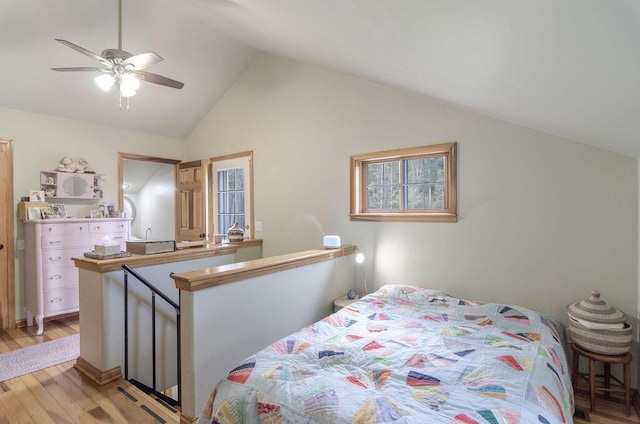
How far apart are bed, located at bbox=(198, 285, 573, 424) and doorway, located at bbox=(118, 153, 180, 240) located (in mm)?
4967

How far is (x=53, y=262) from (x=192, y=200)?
1.94 metres

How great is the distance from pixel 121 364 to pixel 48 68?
3234mm

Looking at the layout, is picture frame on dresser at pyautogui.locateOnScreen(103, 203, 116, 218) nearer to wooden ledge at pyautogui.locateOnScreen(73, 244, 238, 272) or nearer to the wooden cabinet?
the wooden cabinet

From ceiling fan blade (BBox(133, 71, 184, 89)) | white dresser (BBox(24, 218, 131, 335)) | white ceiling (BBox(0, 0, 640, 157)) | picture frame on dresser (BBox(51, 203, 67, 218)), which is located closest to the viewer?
white ceiling (BBox(0, 0, 640, 157))

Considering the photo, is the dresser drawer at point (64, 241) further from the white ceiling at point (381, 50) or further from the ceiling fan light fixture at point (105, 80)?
the ceiling fan light fixture at point (105, 80)

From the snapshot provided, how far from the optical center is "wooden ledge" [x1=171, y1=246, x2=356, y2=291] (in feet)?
6.23

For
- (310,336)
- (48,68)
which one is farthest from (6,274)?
(310,336)

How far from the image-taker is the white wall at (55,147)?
12.5ft

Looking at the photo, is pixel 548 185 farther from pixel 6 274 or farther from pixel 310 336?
pixel 6 274

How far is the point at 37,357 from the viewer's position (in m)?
2.97


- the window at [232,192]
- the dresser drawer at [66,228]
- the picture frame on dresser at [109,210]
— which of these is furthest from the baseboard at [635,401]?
the picture frame on dresser at [109,210]

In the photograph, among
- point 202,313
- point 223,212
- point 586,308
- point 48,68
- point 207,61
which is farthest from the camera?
point 223,212

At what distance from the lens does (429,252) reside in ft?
10.2

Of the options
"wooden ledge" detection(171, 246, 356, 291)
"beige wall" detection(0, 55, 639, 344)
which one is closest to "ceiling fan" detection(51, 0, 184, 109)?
"wooden ledge" detection(171, 246, 356, 291)
